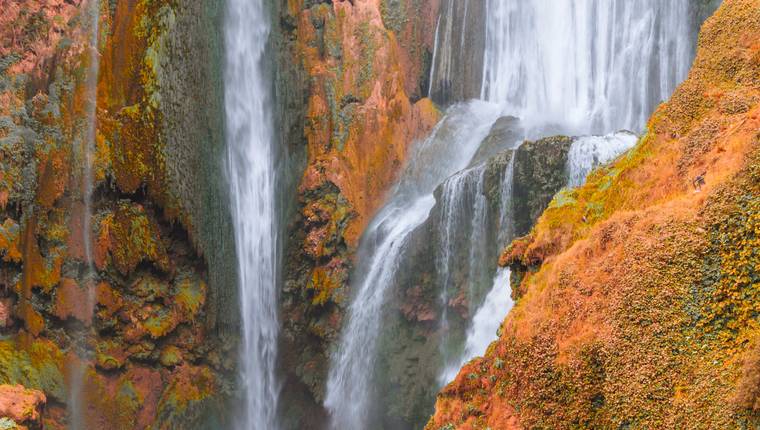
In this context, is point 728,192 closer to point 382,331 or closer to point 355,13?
point 382,331

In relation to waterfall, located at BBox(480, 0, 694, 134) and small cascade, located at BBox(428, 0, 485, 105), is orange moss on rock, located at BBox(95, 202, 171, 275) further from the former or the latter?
waterfall, located at BBox(480, 0, 694, 134)

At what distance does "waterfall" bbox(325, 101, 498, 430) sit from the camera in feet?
59.1

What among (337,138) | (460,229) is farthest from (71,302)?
(460,229)

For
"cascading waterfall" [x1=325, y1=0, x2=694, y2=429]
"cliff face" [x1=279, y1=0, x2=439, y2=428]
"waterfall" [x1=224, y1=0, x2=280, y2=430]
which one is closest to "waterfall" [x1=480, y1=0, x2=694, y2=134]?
"cascading waterfall" [x1=325, y1=0, x2=694, y2=429]

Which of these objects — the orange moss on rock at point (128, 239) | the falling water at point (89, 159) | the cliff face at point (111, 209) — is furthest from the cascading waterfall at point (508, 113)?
the falling water at point (89, 159)

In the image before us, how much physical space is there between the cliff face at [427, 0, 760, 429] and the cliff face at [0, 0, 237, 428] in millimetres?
10863

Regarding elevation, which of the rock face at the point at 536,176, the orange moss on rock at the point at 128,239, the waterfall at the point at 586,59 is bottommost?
the orange moss on rock at the point at 128,239

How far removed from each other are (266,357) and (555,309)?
13.3 meters

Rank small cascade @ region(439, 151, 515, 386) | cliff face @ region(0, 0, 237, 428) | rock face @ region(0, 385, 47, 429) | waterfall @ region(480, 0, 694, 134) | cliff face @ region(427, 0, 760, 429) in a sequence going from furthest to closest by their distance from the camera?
1. waterfall @ region(480, 0, 694, 134)
2. cliff face @ region(0, 0, 237, 428)
3. small cascade @ region(439, 151, 515, 386)
4. rock face @ region(0, 385, 47, 429)
5. cliff face @ region(427, 0, 760, 429)

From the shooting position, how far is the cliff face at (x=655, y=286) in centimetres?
667

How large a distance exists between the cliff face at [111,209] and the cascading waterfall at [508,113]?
4.34 meters

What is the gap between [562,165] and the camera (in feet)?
50.6

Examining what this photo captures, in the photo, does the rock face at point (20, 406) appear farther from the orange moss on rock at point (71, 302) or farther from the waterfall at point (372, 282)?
the waterfall at point (372, 282)

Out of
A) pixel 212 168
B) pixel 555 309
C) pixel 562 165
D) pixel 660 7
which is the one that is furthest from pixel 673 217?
pixel 660 7
